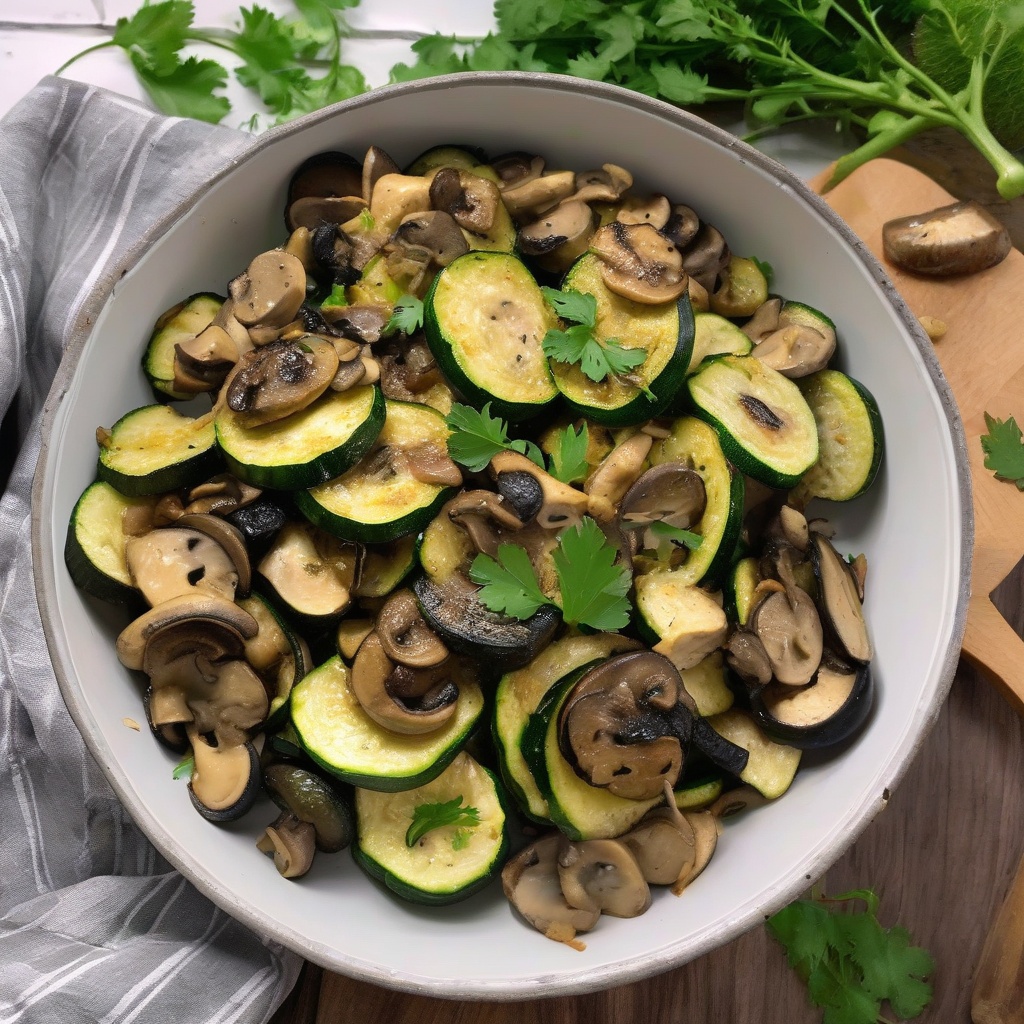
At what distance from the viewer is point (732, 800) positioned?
6.46 ft

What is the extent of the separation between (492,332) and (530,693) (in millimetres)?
768

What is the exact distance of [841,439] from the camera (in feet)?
6.71

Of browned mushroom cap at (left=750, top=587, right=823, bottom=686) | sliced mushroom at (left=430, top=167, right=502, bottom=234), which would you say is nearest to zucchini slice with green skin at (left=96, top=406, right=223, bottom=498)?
sliced mushroom at (left=430, top=167, right=502, bottom=234)

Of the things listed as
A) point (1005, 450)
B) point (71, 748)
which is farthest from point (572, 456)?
point (71, 748)

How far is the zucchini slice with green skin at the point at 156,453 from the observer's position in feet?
6.20

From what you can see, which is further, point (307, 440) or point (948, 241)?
point (948, 241)

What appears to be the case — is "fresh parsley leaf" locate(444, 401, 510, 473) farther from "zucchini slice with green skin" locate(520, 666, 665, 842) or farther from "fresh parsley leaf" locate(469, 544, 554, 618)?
"zucchini slice with green skin" locate(520, 666, 665, 842)

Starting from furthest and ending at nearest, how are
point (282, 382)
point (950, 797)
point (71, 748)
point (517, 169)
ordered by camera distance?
point (950, 797) < point (71, 748) < point (517, 169) < point (282, 382)

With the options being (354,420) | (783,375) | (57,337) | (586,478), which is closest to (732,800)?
(586,478)

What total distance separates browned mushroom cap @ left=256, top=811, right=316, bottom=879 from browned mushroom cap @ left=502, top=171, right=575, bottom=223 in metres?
1.45

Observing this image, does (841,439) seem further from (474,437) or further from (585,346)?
(474,437)

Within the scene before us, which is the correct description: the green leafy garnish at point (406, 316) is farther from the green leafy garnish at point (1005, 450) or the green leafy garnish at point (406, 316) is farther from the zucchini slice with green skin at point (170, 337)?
the green leafy garnish at point (1005, 450)

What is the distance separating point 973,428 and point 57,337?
257 centimetres

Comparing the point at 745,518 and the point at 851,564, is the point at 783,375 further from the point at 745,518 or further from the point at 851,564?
the point at 851,564
